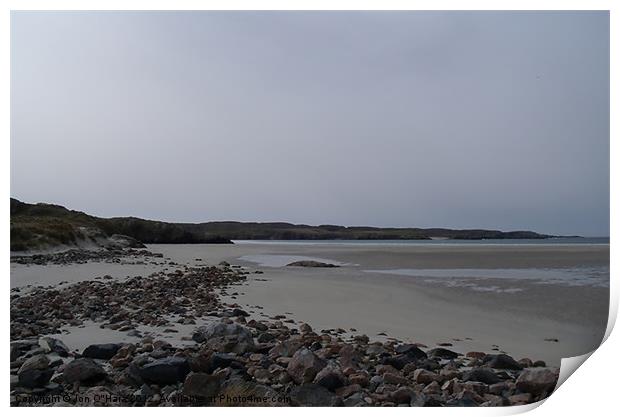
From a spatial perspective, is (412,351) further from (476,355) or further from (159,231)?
(159,231)

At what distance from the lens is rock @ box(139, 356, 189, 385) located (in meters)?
2.44

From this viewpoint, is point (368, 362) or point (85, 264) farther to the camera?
point (85, 264)

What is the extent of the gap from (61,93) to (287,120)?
64.2 inches

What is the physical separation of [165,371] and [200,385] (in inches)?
8.9

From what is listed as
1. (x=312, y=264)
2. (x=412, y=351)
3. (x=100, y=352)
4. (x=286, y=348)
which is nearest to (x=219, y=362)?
(x=286, y=348)

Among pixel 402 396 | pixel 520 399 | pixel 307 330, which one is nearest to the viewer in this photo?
pixel 402 396

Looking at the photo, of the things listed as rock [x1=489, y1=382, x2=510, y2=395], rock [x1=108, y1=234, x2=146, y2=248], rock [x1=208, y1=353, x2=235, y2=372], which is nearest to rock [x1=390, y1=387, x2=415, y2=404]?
rock [x1=489, y1=382, x2=510, y2=395]

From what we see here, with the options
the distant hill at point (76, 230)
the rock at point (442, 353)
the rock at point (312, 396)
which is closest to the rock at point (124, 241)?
the distant hill at point (76, 230)

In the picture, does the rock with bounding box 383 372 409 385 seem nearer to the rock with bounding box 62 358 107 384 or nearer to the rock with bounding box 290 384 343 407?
the rock with bounding box 290 384 343 407

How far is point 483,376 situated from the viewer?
8.27ft

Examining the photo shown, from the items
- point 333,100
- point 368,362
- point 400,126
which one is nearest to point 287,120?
point 333,100

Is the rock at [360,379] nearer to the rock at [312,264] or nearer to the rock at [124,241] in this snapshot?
the rock at [312,264]

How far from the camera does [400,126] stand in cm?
312
